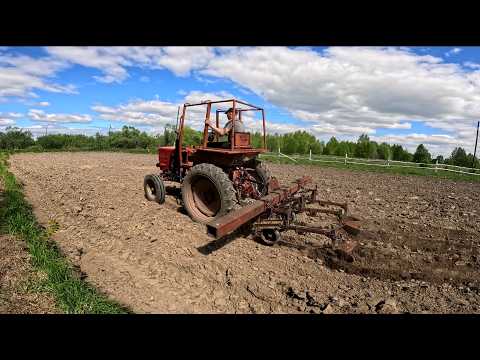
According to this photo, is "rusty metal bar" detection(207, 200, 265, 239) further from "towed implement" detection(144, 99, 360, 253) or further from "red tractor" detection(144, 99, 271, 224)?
"red tractor" detection(144, 99, 271, 224)

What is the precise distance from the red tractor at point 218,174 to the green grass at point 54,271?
2.41 meters

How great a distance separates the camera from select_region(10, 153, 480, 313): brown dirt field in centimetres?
366

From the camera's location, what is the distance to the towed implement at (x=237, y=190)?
514 centimetres

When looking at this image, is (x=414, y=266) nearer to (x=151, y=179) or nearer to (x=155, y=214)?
(x=155, y=214)

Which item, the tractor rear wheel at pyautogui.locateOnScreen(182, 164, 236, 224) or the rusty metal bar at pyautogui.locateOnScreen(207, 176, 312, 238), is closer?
the rusty metal bar at pyautogui.locateOnScreen(207, 176, 312, 238)

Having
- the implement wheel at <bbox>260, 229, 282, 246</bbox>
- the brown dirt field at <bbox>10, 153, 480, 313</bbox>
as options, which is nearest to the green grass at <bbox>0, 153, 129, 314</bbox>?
the brown dirt field at <bbox>10, 153, 480, 313</bbox>

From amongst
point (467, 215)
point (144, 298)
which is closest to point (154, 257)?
point (144, 298)

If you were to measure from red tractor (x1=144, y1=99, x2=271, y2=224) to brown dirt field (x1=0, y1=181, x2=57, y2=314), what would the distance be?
279 cm

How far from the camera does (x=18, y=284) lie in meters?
3.58

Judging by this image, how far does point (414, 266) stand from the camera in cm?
457

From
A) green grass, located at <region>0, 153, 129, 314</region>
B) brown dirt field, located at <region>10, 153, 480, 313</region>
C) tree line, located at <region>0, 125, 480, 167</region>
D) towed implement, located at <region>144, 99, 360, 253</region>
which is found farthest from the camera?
tree line, located at <region>0, 125, 480, 167</region>

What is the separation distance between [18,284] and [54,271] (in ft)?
1.30
